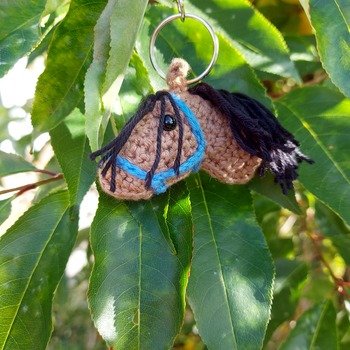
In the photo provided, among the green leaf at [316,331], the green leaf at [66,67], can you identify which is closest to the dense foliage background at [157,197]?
the green leaf at [66,67]

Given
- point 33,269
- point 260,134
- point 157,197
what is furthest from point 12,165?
point 260,134

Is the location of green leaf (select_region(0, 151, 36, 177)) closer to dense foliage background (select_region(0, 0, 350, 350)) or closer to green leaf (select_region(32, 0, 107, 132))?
dense foliage background (select_region(0, 0, 350, 350))

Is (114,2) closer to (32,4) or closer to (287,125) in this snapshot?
(32,4)

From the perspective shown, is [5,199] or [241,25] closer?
[241,25]

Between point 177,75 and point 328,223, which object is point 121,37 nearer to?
point 177,75

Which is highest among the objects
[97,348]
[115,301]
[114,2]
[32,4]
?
[114,2]

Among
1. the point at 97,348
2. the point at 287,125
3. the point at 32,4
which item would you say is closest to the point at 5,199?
the point at 32,4

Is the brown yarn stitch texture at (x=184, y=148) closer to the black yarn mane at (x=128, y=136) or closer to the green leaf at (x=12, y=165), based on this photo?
the black yarn mane at (x=128, y=136)
